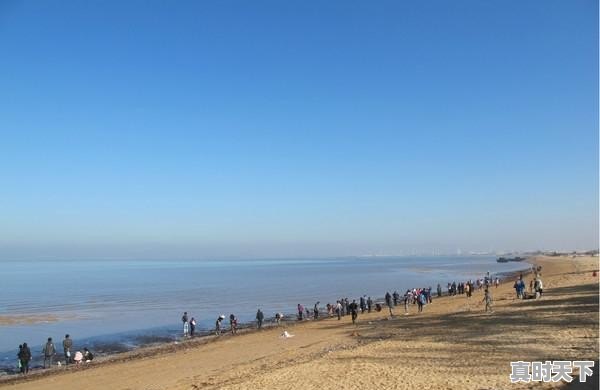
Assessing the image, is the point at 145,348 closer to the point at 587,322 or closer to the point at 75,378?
the point at 75,378

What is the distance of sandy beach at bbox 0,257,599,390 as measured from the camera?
13156mm

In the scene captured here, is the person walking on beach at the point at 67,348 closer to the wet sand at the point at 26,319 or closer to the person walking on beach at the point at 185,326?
the person walking on beach at the point at 185,326

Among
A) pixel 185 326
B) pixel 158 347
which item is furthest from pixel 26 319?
pixel 158 347

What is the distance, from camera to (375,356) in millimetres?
16297

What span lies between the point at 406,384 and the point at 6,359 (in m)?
20.7

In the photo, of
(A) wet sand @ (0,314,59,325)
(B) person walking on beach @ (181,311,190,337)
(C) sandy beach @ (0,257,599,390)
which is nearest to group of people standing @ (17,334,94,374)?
(C) sandy beach @ (0,257,599,390)

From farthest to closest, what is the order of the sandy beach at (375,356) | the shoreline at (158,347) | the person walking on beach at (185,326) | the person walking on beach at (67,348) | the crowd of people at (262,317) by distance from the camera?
the person walking on beach at (185,326) → the person walking on beach at (67,348) → the crowd of people at (262,317) → the shoreline at (158,347) → the sandy beach at (375,356)

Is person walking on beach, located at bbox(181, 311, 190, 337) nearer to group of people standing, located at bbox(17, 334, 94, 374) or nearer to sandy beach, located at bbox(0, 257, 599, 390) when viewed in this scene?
sandy beach, located at bbox(0, 257, 599, 390)

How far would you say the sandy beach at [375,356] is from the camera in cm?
1316

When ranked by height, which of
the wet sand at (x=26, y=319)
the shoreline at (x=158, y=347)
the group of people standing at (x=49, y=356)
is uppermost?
the group of people standing at (x=49, y=356)

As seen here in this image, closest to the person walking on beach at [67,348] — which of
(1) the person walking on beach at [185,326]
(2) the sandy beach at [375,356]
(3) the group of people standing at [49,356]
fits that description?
(3) the group of people standing at [49,356]

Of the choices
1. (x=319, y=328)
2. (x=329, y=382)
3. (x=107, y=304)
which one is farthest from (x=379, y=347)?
(x=107, y=304)

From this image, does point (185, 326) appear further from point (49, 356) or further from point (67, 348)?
point (49, 356)

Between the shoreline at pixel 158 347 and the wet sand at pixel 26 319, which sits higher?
the shoreline at pixel 158 347
